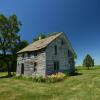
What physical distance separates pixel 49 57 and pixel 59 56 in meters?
2.74

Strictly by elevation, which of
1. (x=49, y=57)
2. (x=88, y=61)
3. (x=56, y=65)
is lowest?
(x=56, y=65)

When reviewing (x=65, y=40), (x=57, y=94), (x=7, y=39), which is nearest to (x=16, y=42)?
(x=7, y=39)

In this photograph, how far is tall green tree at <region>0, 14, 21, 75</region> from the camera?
50.8 meters

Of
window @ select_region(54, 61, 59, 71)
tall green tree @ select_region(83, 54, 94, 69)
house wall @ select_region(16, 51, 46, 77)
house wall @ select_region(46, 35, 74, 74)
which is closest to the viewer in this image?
house wall @ select_region(16, 51, 46, 77)

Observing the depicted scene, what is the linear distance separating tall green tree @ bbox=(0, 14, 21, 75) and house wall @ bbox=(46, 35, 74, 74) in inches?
747

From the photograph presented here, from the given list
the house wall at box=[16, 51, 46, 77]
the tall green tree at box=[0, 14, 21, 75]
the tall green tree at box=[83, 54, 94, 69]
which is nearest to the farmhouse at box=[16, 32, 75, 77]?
the house wall at box=[16, 51, 46, 77]

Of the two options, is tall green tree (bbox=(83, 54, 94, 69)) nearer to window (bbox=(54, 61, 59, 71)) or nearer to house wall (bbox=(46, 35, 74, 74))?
house wall (bbox=(46, 35, 74, 74))

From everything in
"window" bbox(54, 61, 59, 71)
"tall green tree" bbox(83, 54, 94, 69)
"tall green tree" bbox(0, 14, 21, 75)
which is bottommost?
"window" bbox(54, 61, 59, 71)

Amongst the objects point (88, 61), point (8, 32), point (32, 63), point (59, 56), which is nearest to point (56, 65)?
point (59, 56)

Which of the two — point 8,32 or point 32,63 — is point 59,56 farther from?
point 8,32

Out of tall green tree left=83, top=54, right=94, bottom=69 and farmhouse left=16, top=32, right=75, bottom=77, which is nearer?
farmhouse left=16, top=32, right=75, bottom=77

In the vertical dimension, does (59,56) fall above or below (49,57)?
above

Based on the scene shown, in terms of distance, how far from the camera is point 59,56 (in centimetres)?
3625

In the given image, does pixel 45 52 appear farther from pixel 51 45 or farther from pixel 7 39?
pixel 7 39
